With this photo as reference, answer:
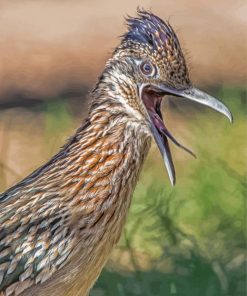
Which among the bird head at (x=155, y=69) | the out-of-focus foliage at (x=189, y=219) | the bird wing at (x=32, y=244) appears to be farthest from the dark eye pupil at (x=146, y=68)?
the out-of-focus foliage at (x=189, y=219)

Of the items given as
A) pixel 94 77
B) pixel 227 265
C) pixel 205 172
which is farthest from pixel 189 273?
pixel 94 77

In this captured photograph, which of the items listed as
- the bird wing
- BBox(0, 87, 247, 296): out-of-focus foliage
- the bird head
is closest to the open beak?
the bird head

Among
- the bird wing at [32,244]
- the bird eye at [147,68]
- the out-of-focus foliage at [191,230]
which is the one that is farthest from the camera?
the out-of-focus foliage at [191,230]

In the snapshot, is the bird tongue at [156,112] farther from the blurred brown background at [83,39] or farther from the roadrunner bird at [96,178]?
the blurred brown background at [83,39]

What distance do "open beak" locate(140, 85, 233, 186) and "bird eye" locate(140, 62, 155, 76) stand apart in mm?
48

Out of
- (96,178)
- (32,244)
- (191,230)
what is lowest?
(191,230)

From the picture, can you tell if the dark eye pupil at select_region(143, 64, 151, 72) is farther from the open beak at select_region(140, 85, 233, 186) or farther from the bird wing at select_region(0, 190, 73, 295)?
the bird wing at select_region(0, 190, 73, 295)

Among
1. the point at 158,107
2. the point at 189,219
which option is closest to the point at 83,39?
the point at 189,219

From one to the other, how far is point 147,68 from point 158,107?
0.15 meters

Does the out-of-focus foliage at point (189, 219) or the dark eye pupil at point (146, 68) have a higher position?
the dark eye pupil at point (146, 68)

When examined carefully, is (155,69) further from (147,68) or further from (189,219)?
(189,219)

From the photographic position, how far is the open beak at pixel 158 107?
5723 mm

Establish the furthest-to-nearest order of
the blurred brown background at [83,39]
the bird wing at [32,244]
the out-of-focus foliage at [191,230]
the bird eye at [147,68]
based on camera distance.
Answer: the blurred brown background at [83,39]
the out-of-focus foliage at [191,230]
the bird eye at [147,68]
the bird wing at [32,244]

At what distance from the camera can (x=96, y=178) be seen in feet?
19.2
